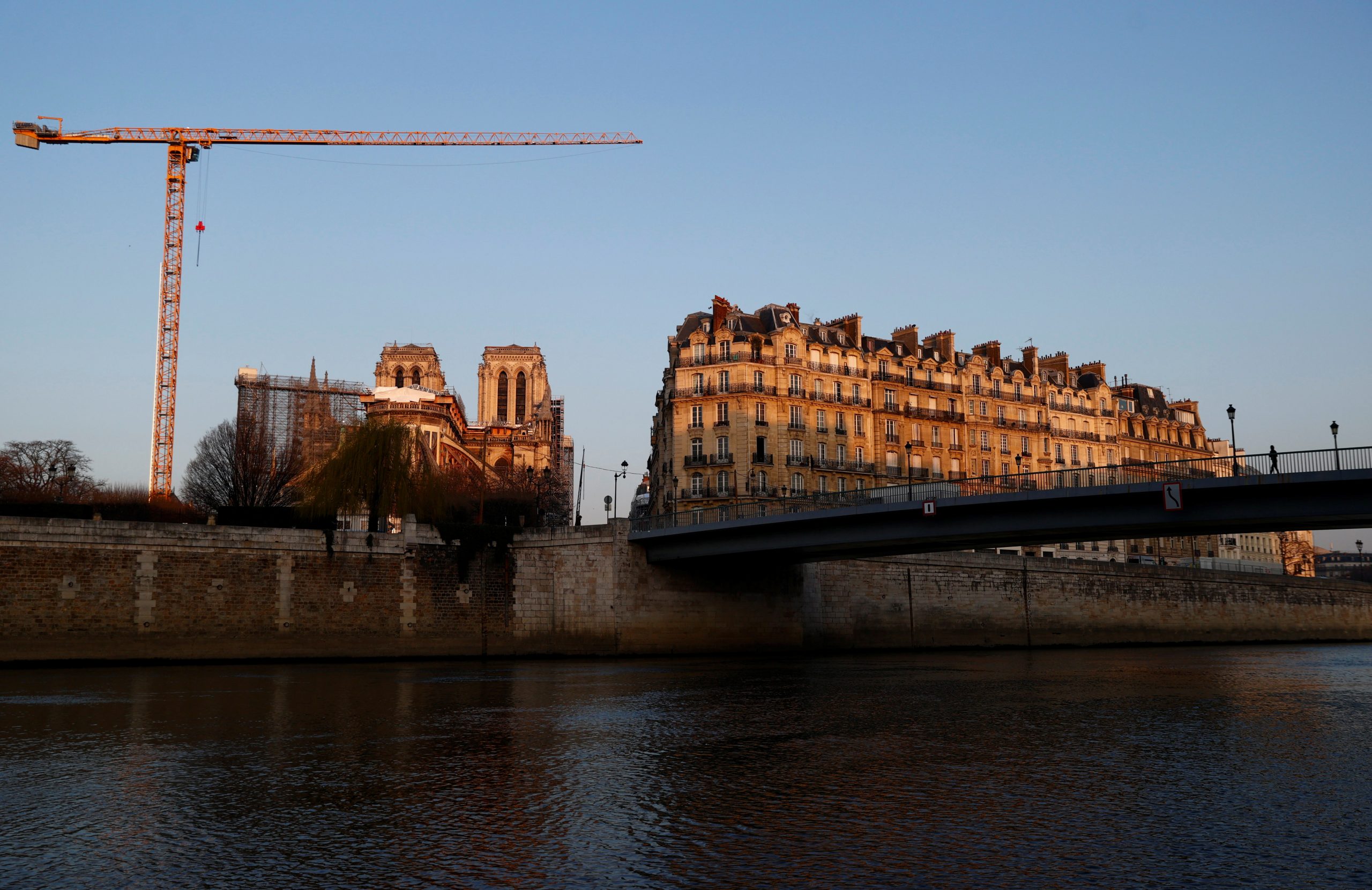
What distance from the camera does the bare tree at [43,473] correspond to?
68.8 meters

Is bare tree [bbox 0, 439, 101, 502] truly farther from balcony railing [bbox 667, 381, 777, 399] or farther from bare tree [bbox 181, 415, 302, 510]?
balcony railing [bbox 667, 381, 777, 399]

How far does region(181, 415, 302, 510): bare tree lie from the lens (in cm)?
6975

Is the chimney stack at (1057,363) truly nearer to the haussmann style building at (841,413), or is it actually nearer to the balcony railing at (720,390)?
the haussmann style building at (841,413)

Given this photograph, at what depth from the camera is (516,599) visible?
1989 inches

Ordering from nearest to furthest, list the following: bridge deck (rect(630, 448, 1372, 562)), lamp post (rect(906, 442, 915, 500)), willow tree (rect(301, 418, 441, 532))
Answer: bridge deck (rect(630, 448, 1372, 562)) → willow tree (rect(301, 418, 441, 532)) → lamp post (rect(906, 442, 915, 500))

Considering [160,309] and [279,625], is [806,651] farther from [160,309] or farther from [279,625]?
[160,309]

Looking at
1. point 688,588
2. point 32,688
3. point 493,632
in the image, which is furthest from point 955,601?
point 32,688

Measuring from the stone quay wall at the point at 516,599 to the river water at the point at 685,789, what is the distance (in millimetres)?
14443

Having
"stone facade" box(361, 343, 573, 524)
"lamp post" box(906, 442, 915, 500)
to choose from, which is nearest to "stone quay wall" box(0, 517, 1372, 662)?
"lamp post" box(906, 442, 915, 500)

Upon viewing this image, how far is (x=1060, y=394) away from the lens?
90500 millimetres

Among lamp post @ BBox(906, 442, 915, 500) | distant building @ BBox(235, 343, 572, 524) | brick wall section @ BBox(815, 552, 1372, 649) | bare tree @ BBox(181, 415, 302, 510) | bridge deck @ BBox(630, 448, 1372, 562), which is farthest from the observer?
distant building @ BBox(235, 343, 572, 524)

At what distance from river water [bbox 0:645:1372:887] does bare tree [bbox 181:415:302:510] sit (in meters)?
43.1

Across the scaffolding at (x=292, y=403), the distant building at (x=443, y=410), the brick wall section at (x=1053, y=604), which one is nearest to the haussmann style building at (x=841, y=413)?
the brick wall section at (x=1053, y=604)

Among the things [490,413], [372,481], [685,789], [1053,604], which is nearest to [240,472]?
[372,481]
